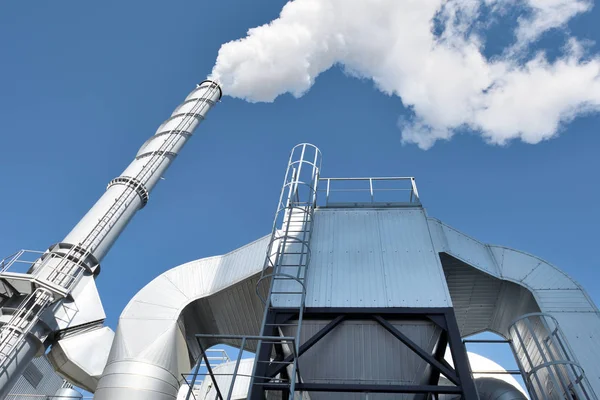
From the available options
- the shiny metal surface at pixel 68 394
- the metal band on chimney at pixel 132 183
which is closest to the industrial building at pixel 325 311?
the metal band on chimney at pixel 132 183

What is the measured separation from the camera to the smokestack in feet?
35.2

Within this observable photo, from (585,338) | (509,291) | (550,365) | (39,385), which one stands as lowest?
(550,365)

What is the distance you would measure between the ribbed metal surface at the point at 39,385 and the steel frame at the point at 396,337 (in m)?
19.3

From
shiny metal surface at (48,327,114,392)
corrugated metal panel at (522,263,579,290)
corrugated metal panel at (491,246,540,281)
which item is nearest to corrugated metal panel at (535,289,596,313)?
corrugated metal panel at (522,263,579,290)

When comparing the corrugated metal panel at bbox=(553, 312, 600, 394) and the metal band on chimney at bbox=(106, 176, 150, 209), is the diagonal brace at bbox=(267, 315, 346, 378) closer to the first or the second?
the corrugated metal panel at bbox=(553, 312, 600, 394)

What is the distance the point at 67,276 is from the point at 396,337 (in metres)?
9.39

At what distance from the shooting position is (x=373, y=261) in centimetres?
1038

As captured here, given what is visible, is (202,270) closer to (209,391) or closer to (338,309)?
(338,309)

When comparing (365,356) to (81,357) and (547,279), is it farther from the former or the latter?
(81,357)

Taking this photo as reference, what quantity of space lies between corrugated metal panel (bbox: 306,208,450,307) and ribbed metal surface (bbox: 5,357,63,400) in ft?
64.6

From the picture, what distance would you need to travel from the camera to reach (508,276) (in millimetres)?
10633

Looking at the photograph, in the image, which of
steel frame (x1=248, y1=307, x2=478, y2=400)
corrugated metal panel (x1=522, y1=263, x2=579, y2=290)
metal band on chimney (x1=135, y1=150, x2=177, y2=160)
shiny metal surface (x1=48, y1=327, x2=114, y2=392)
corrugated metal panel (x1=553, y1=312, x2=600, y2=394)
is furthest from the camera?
metal band on chimney (x1=135, y1=150, x2=177, y2=160)

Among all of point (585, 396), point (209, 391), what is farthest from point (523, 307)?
point (209, 391)

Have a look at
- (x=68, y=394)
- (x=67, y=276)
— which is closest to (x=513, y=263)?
(x=67, y=276)
